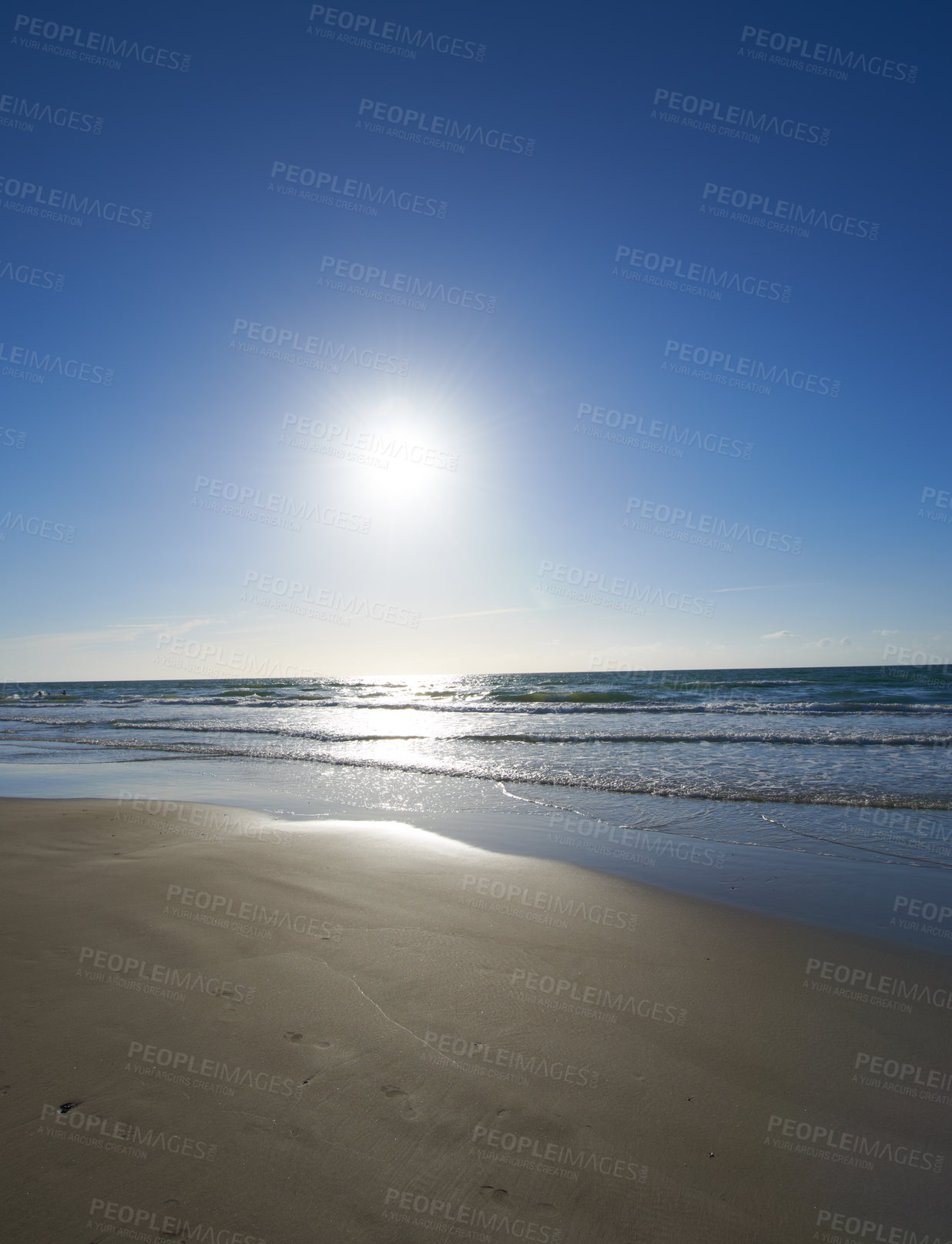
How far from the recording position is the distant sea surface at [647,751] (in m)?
8.87

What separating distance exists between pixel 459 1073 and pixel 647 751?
45.0ft

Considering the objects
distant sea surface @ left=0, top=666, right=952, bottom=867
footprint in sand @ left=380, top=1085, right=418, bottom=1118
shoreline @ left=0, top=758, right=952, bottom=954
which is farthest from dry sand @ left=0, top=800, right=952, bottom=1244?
distant sea surface @ left=0, top=666, right=952, bottom=867

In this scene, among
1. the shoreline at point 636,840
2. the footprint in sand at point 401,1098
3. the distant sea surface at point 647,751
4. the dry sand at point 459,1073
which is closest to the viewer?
the dry sand at point 459,1073

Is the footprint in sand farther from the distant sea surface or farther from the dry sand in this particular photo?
the distant sea surface

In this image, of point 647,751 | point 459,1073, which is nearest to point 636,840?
point 459,1073

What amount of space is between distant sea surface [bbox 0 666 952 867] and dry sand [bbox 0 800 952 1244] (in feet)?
13.4

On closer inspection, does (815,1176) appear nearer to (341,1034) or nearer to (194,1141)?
(341,1034)

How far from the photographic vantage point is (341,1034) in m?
3.30

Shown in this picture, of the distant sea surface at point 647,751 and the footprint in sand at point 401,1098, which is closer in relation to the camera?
the footprint in sand at point 401,1098

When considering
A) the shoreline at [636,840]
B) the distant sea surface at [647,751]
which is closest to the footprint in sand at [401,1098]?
the shoreline at [636,840]

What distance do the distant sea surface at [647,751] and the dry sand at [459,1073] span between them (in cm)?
408

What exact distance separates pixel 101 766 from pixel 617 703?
26.8m

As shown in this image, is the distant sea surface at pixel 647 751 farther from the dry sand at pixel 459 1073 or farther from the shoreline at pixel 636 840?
the dry sand at pixel 459 1073

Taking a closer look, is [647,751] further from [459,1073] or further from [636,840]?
[459,1073]
